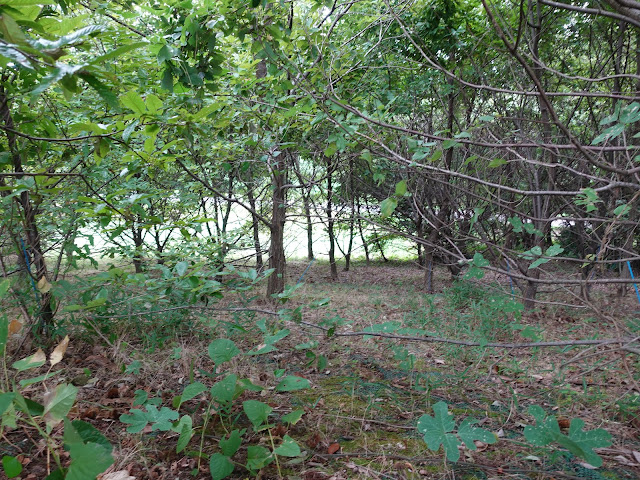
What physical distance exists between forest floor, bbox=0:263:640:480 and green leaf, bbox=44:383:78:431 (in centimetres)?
52

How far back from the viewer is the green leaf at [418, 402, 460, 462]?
1.28 m

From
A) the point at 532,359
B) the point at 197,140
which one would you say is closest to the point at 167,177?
the point at 197,140

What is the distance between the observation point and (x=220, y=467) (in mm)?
1383

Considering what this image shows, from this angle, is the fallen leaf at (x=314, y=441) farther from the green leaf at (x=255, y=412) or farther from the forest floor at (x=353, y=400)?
the green leaf at (x=255, y=412)

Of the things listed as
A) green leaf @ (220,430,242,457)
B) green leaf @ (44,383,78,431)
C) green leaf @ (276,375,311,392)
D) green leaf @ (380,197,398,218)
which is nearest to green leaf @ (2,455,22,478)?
green leaf @ (44,383,78,431)

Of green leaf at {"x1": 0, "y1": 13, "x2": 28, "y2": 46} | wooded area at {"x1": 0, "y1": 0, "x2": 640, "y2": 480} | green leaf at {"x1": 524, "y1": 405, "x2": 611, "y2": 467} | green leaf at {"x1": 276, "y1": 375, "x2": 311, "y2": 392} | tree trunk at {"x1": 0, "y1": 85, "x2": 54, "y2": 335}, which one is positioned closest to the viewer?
green leaf at {"x1": 0, "y1": 13, "x2": 28, "y2": 46}

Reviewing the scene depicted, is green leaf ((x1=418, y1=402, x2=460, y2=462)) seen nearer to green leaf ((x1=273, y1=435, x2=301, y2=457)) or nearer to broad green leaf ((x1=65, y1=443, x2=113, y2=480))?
green leaf ((x1=273, y1=435, x2=301, y2=457))

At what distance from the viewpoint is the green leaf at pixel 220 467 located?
136 cm

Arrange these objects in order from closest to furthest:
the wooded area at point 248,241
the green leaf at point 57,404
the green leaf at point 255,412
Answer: the green leaf at point 57,404 < the wooded area at point 248,241 < the green leaf at point 255,412

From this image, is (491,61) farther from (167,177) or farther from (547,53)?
(167,177)

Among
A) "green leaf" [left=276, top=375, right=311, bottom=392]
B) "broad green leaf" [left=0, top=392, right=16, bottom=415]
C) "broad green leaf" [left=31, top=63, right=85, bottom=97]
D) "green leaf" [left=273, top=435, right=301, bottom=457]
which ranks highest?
"broad green leaf" [left=31, top=63, right=85, bottom=97]

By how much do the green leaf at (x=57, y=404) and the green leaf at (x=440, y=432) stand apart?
42.5 inches

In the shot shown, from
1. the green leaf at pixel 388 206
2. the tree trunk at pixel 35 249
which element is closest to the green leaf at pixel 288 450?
the green leaf at pixel 388 206

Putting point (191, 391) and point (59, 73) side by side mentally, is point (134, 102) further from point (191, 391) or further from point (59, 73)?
point (191, 391)
